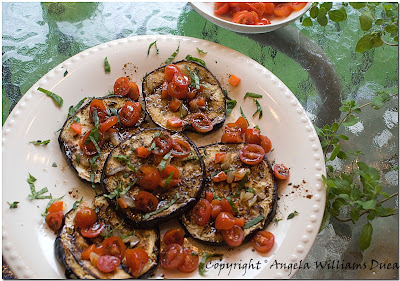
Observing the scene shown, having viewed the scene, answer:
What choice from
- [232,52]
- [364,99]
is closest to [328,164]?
[364,99]

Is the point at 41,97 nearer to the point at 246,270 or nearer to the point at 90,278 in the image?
the point at 90,278

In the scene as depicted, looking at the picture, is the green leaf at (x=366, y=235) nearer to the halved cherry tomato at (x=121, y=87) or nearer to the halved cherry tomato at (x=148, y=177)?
the halved cherry tomato at (x=148, y=177)

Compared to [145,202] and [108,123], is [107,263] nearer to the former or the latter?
[145,202]

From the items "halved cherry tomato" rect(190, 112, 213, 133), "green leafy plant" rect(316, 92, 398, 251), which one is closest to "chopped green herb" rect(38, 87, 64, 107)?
"halved cherry tomato" rect(190, 112, 213, 133)

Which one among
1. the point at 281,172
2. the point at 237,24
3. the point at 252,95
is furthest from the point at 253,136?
the point at 237,24

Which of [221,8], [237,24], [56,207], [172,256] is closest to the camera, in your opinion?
[172,256]

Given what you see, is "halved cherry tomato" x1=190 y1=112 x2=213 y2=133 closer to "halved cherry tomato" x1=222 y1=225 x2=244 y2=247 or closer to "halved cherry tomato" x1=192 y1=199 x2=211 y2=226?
"halved cherry tomato" x1=192 y1=199 x2=211 y2=226
